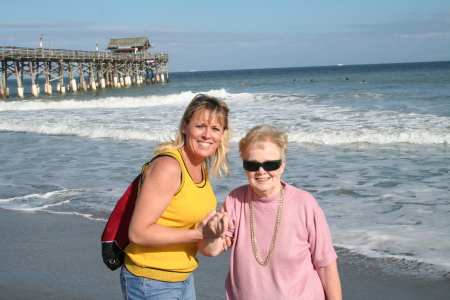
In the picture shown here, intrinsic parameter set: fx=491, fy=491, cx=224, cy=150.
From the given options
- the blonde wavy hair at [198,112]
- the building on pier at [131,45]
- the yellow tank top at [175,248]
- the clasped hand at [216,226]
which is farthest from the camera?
the building on pier at [131,45]

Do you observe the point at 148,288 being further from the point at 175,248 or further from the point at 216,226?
the point at 216,226

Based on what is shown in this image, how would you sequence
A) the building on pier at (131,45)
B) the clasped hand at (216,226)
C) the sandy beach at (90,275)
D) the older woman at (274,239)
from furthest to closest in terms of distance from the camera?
→ the building on pier at (131,45) < the sandy beach at (90,275) < the older woman at (274,239) < the clasped hand at (216,226)

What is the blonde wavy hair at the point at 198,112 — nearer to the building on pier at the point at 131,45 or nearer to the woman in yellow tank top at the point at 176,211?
the woman in yellow tank top at the point at 176,211

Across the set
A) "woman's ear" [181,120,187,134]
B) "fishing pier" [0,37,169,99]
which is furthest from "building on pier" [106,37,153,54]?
"woman's ear" [181,120,187,134]

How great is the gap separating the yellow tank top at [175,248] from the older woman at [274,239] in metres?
0.16

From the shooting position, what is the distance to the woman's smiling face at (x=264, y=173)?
2043 millimetres

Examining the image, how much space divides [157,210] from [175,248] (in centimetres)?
25

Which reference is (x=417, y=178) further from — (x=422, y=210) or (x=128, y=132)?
(x=128, y=132)

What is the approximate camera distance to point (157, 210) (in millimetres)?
2020


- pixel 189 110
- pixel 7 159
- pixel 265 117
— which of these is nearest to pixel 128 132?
pixel 7 159

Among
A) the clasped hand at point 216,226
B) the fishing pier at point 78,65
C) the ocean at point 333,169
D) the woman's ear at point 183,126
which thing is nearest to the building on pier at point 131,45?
the fishing pier at point 78,65

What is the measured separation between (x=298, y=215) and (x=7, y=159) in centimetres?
967

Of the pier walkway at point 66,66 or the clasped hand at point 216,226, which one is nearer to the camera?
the clasped hand at point 216,226

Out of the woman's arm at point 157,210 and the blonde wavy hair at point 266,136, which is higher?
the blonde wavy hair at point 266,136
